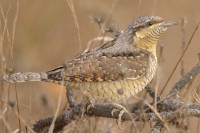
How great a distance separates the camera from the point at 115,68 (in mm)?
3021

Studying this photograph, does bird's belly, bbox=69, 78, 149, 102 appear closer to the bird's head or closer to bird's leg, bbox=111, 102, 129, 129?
bird's leg, bbox=111, 102, 129, 129

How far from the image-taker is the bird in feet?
9.40

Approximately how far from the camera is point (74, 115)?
2.86 metres

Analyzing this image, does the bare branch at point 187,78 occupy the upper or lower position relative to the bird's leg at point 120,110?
upper

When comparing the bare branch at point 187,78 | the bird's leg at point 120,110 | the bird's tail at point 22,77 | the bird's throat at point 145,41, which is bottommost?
the bird's leg at point 120,110

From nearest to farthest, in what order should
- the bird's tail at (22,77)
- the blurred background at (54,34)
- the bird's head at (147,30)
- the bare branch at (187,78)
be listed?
the bird's tail at (22,77) < the bare branch at (187,78) < the bird's head at (147,30) < the blurred background at (54,34)

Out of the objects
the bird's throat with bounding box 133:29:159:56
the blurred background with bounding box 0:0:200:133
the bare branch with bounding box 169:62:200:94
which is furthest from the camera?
the blurred background with bounding box 0:0:200:133

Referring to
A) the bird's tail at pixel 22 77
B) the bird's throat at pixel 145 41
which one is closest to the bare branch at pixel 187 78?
the bird's throat at pixel 145 41

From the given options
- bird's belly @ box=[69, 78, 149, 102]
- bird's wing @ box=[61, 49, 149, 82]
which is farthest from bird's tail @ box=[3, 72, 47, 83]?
bird's belly @ box=[69, 78, 149, 102]

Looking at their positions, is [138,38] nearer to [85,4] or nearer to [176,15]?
[85,4]

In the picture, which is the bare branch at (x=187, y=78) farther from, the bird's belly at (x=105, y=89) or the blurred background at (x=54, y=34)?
the blurred background at (x=54, y=34)

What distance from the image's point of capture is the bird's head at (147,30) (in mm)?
3148

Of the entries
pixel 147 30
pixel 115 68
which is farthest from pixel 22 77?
pixel 147 30

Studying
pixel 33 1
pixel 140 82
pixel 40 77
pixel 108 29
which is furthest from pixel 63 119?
pixel 33 1
